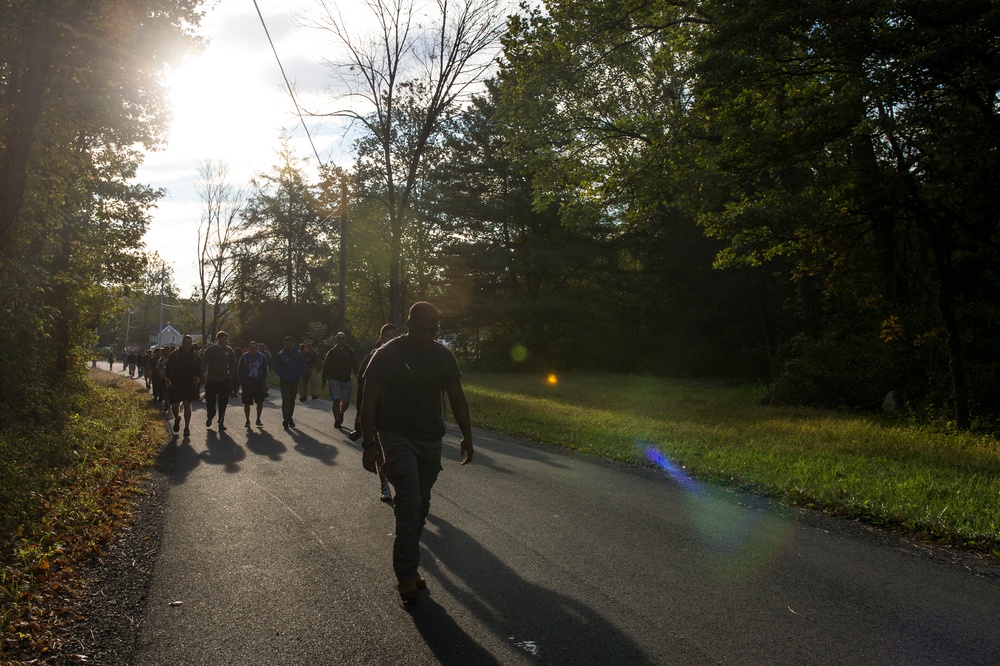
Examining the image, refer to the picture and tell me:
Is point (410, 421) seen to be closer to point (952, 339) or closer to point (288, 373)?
point (288, 373)

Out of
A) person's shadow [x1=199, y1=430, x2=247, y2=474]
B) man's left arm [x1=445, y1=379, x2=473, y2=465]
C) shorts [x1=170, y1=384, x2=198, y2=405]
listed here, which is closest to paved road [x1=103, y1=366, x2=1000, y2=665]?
man's left arm [x1=445, y1=379, x2=473, y2=465]

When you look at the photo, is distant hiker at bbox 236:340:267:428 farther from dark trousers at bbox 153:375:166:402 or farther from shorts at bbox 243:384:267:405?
dark trousers at bbox 153:375:166:402

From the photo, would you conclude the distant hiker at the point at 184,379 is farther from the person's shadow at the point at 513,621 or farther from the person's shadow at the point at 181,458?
the person's shadow at the point at 513,621

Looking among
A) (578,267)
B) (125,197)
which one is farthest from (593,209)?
(578,267)

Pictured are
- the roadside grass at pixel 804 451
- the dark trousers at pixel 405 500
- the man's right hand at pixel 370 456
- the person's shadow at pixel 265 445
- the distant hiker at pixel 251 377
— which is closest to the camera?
the dark trousers at pixel 405 500

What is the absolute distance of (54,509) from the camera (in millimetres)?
6961

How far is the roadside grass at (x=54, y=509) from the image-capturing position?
4.40 meters

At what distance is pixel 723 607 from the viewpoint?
434cm

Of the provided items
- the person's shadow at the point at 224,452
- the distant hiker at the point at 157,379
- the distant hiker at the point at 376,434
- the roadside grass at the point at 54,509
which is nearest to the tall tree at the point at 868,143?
the distant hiker at the point at 376,434

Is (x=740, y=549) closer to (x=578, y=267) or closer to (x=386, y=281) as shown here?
(x=578, y=267)

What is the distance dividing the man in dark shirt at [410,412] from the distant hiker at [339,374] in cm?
903

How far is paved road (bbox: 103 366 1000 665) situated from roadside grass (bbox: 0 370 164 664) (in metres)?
0.61

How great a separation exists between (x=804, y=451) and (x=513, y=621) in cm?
874

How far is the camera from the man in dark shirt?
15.7ft
